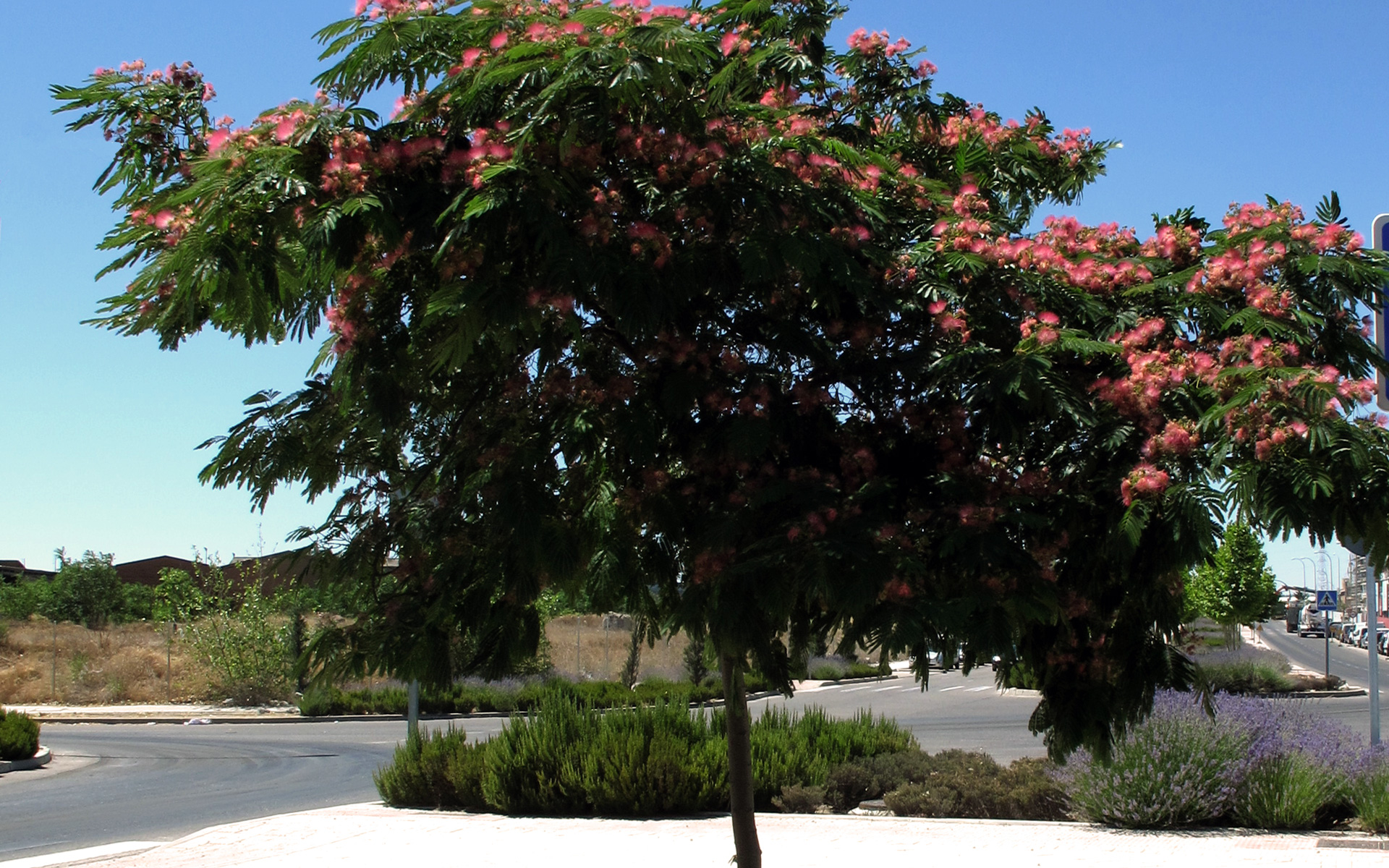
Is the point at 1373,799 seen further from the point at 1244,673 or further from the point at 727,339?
the point at 1244,673

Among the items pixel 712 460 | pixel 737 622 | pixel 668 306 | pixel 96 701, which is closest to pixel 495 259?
pixel 668 306

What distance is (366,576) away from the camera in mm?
5113

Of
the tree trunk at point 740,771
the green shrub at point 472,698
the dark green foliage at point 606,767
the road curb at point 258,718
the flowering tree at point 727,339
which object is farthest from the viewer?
the road curb at point 258,718

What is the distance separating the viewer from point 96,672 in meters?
37.2

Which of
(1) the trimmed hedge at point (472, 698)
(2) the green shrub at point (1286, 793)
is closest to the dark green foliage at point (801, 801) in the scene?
(2) the green shrub at point (1286, 793)

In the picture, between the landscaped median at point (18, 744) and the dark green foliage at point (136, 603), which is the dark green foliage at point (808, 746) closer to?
the landscaped median at point (18, 744)

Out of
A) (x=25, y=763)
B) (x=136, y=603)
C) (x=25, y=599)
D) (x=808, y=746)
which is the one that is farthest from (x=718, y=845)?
(x=136, y=603)

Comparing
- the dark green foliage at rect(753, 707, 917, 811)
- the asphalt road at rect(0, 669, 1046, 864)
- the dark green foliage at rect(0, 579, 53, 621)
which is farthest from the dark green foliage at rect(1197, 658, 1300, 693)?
the dark green foliage at rect(0, 579, 53, 621)

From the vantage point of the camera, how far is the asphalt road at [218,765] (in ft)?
44.8

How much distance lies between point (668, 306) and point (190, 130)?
205 centimetres

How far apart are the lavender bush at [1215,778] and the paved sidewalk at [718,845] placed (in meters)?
0.23

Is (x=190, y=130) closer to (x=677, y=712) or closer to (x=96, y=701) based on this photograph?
(x=677, y=712)

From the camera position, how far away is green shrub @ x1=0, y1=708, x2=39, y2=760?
1978 centimetres

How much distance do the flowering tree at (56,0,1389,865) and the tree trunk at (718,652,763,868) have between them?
813 mm
